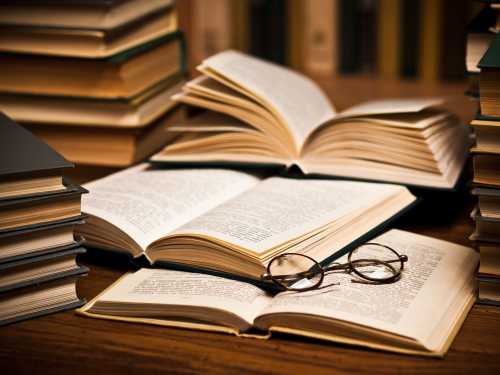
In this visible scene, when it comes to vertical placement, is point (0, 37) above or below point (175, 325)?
above

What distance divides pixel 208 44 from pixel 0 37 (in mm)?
1172

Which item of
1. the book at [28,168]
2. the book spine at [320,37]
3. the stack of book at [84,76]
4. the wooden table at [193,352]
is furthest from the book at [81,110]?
the book spine at [320,37]

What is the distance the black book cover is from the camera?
3.33ft

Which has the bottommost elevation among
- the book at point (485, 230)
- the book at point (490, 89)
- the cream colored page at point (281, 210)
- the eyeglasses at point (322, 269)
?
the eyeglasses at point (322, 269)

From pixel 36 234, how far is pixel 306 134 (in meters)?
0.59

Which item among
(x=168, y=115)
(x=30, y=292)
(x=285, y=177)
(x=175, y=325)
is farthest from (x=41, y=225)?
(x=168, y=115)

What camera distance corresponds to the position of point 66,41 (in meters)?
1.57

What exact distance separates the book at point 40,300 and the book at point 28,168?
0.12 meters

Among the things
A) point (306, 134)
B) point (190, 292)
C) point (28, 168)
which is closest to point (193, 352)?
point (190, 292)

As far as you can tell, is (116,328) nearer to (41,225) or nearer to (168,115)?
(41,225)

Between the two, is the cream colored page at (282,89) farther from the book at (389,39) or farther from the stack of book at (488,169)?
the book at (389,39)

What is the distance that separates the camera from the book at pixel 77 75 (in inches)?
62.7

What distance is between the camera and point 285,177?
4.50 ft

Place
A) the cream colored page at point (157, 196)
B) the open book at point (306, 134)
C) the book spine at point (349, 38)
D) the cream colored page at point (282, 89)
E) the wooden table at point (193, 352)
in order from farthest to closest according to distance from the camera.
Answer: the book spine at point (349, 38) < the cream colored page at point (282, 89) < the open book at point (306, 134) < the cream colored page at point (157, 196) < the wooden table at point (193, 352)
